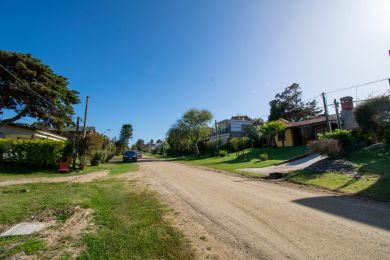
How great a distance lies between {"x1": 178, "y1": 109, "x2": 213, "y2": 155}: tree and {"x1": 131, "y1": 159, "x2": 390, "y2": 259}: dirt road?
123 feet

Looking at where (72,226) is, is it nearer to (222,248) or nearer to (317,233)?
(222,248)

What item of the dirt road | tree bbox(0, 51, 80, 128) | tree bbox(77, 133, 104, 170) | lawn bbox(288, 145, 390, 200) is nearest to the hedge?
tree bbox(77, 133, 104, 170)

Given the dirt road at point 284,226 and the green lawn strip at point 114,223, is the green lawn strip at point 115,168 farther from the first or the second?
the dirt road at point 284,226

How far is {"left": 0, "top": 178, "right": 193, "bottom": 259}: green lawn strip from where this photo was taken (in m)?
3.94

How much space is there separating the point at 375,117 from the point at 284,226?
52.2 feet

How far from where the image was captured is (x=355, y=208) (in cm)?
645

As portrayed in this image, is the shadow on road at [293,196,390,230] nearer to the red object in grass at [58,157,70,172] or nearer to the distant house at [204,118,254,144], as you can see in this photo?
the red object in grass at [58,157,70,172]

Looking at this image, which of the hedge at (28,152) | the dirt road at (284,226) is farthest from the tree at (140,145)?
the dirt road at (284,226)

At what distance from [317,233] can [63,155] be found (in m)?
20.6

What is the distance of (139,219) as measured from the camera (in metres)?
5.73

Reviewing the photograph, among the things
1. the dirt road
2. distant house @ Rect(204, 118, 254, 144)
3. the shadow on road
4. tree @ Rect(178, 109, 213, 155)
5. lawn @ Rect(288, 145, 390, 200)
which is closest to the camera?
the dirt road

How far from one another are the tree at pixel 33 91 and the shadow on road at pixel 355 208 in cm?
2511

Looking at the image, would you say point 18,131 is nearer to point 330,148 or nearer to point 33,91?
point 33,91

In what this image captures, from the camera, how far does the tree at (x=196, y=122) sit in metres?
45.6
